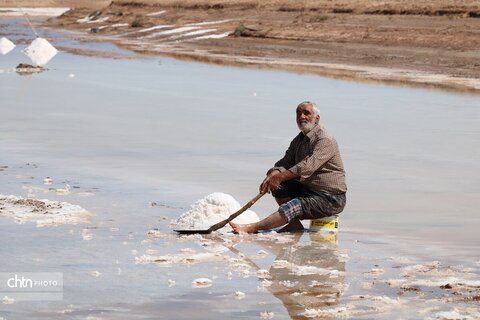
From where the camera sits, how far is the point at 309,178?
8445mm

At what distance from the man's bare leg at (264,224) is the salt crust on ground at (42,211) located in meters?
1.20

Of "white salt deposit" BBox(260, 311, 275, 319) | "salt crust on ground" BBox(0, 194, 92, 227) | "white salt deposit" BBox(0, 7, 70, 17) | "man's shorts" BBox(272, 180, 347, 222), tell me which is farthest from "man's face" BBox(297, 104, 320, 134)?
"white salt deposit" BBox(0, 7, 70, 17)

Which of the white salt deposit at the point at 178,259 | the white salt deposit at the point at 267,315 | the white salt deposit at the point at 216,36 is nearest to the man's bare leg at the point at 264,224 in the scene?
the white salt deposit at the point at 178,259

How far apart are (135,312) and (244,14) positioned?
143ft

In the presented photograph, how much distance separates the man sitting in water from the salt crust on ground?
1.33 m

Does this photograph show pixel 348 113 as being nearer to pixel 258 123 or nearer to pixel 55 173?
pixel 258 123

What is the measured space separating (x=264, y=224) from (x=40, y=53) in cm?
2357

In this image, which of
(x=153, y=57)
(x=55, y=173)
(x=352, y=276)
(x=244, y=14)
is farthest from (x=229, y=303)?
(x=244, y=14)

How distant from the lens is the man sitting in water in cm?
832

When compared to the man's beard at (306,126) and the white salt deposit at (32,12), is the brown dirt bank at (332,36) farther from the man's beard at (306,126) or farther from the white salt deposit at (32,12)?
the white salt deposit at (32,12)

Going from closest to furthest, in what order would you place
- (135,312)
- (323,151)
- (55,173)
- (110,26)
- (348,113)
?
(135,312)
(323,151)
(55,173)
(348,113)
(110,26)

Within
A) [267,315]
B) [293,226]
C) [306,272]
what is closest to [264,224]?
[293,226]

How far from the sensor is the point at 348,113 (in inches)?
681

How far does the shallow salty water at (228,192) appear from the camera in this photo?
6520 mm
